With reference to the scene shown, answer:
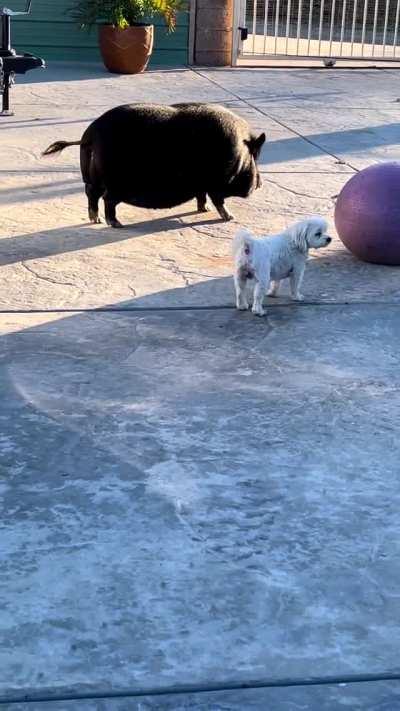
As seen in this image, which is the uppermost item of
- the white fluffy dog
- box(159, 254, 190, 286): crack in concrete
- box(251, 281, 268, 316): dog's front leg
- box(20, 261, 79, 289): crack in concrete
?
the white fluffy dog

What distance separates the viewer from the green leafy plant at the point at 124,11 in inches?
519

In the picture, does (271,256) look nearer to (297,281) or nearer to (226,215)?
(297,281)

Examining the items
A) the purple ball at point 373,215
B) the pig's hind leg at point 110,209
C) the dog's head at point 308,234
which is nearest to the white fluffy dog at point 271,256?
the dog's head at point 308,234

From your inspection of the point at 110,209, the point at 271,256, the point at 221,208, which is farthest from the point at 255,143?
the point at 271,256

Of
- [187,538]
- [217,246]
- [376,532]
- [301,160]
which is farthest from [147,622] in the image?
[301,160]

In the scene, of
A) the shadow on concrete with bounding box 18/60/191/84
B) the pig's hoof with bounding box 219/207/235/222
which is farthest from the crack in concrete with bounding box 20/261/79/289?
the shadow on concrete with bounding box 18/60/191/84

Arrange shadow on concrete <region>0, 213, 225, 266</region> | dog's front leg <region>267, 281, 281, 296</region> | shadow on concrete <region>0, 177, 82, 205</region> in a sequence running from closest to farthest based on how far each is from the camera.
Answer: dog's front leg <region>267, 281, 281, 296</region> < shadow on concrete <region>0, 213, 225, 266</region> < shadow on concrete <region>0, 177, 82, 205</region>

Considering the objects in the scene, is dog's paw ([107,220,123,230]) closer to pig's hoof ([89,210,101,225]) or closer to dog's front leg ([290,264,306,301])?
pig's hoof ([89,210,101,225])

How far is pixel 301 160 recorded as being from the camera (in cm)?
941

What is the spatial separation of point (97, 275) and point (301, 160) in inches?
133

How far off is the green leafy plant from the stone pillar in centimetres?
46

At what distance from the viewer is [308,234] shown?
5.91 metres

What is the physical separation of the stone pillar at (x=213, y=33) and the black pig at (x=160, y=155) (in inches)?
286

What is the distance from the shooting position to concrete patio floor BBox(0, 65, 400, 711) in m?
3.16
